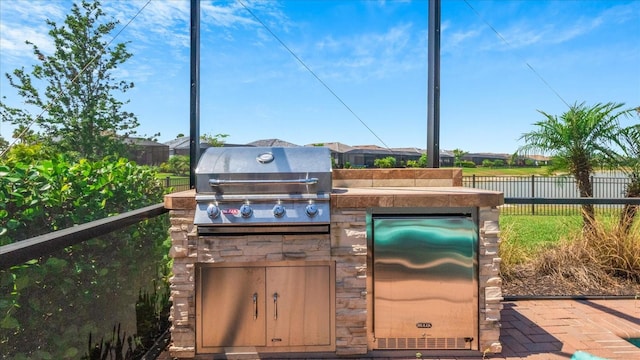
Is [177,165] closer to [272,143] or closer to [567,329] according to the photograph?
[272,143]

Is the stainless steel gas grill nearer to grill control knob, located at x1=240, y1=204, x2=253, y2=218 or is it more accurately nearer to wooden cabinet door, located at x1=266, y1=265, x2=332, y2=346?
grill control knob, located at x1=240, y1=204, x2=253, y2=218

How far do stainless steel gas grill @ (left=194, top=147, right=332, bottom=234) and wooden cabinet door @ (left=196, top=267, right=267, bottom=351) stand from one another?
289 mm

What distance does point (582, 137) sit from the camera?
479 cm

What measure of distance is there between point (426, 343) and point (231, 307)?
1.30 m

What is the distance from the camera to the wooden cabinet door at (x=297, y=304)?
230cm

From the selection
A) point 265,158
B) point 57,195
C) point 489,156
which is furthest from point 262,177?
point 489,156

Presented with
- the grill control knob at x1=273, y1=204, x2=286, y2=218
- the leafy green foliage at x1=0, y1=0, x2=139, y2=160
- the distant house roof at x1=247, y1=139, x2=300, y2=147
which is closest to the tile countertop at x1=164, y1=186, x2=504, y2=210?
the grill control knob at x1=273, y1=204, x2=286, y2=218

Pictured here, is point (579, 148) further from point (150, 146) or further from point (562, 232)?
point (150, 146)

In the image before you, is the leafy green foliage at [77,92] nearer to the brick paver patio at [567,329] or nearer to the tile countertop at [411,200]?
the brick paver patio at [567,329]

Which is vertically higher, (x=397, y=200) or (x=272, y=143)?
(x=272, y=143)

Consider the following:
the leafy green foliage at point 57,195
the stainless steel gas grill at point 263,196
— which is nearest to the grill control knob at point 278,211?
the stainless steel gas grill at point 263,196

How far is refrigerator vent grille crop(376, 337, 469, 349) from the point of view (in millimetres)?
2363

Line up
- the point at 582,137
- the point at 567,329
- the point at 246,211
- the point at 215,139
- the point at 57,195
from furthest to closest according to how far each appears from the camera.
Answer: the point at 582,137, the point at 215,139, the point at 567,329, the point at 246,211, the point at 57,195

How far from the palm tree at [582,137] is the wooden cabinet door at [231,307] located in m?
4.64
